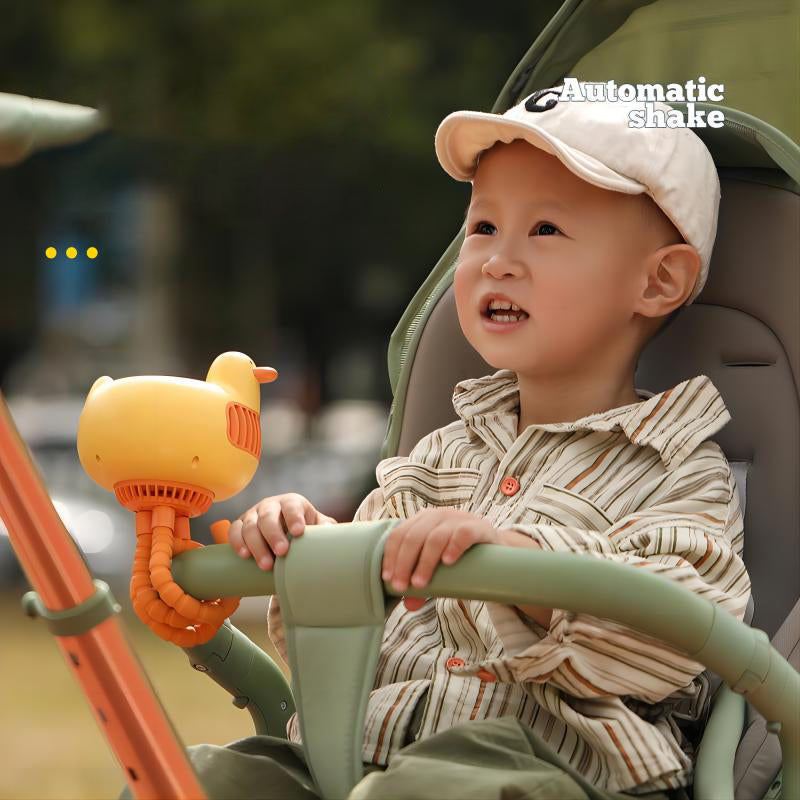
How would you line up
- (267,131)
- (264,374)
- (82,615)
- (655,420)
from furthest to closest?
(267,131) → (655,420) → (264,374) → (82,615)

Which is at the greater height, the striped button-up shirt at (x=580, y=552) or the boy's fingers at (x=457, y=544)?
the boy's fingers at (x=457, y=544)

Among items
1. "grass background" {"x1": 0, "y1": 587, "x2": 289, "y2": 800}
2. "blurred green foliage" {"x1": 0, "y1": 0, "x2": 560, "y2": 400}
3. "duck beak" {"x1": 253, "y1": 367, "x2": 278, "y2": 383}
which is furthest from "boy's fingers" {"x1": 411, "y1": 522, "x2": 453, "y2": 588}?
"blurred green foliage" {"x1": 0, "y1": 0, "x2": 560, "y2": 400}

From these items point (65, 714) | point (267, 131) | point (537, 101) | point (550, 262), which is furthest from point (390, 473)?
point (267, 131)

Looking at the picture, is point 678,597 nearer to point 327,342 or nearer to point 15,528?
point 15,528

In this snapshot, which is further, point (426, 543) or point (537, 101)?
point (537, 101)

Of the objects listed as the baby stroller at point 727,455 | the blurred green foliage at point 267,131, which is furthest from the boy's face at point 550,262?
the blurred green foliage at point 267,131

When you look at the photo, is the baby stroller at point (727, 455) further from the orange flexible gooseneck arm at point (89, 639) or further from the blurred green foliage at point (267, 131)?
the blurred green foliage at point (267, 131)

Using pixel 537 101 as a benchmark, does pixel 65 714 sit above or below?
below

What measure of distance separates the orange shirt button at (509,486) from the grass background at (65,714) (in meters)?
1.00

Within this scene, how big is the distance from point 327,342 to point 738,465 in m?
4.61

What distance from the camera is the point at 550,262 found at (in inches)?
40.2

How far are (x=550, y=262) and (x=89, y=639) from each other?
0.53m

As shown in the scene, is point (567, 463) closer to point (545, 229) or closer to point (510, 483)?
point (510, 483)

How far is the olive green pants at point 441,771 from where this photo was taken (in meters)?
0.76
